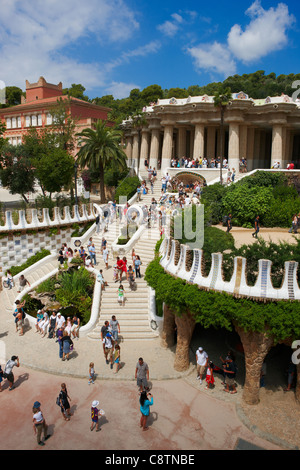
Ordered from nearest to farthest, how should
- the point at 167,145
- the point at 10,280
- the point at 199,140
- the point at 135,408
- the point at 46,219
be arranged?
the point at 135,408 → the point at 10,280 → the point at 46,219 → the point at 199,140 → the point at 167,145

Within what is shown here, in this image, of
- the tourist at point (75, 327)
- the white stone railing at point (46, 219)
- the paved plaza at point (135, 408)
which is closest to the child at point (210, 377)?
the paved plaza at point (135, 408)

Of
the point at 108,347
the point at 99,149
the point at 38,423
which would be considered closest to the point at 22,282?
the point at 108,347

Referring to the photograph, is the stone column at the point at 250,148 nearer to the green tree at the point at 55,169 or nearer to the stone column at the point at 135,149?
the stone column at the point at 135,149

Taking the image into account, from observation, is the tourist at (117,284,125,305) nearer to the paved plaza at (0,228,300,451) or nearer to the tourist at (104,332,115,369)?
the paved plaza at (0,228,300,451)

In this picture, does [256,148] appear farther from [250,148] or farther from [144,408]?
[144,408]

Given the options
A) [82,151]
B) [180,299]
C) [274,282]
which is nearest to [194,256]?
[180,299]

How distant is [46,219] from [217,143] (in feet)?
90.1

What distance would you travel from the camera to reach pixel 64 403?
10.0 meters

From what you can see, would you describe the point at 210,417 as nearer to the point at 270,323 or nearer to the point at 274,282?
the point at 270,323

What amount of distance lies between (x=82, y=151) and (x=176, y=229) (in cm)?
1804

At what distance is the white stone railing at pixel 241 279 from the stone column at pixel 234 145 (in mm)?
24390

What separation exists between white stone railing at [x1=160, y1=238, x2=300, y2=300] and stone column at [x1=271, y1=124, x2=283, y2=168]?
2630 centimetres

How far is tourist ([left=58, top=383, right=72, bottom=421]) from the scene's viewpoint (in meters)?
10.0

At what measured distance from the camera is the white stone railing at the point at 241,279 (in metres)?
10.3
